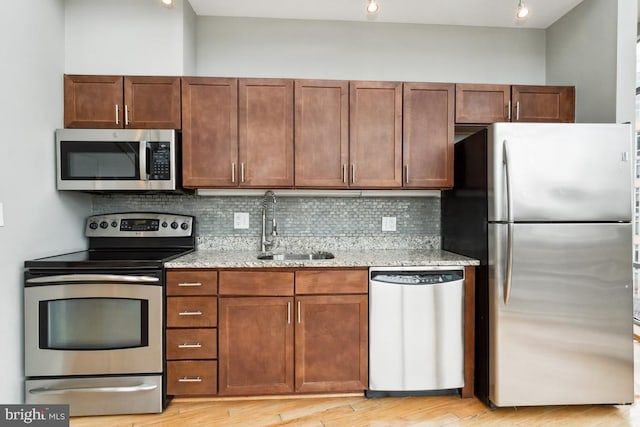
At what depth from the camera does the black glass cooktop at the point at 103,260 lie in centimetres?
204

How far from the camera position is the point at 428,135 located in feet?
8.27

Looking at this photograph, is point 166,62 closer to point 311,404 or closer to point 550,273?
point 311,404

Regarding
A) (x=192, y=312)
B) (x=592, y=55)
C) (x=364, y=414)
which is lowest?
(x=364, y=414)

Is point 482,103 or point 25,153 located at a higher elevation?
point 482,103

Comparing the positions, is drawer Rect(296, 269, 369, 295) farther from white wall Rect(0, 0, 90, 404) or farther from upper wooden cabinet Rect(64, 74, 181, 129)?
white wall Rect(0, 0, 90, 404)

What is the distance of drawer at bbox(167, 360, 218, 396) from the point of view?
2.16 m

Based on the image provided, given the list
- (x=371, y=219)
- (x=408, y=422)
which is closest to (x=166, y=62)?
(x=371, y=219)

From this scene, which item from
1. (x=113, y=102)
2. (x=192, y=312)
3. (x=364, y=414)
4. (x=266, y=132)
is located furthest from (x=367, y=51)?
(x=364, y=414)

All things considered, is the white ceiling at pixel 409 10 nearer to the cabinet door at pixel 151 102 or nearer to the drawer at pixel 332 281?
the cabinet door at pixel 151 102

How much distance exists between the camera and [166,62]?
8.14 ft

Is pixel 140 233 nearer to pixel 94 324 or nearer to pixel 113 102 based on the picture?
pixel 94 324

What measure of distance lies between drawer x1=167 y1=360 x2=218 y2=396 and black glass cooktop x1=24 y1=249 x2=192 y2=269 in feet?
2.05

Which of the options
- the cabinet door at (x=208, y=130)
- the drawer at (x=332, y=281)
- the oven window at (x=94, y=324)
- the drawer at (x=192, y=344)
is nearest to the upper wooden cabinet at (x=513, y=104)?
the drawer at (x=332, y=281)

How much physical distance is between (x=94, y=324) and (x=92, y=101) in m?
1.43
